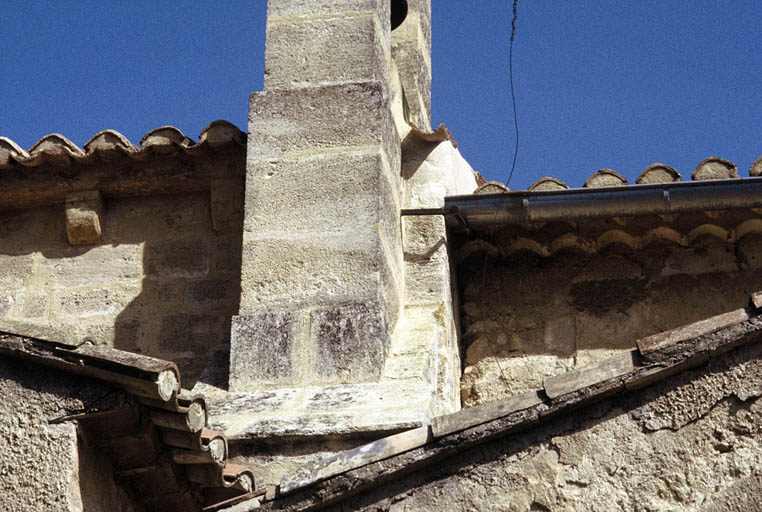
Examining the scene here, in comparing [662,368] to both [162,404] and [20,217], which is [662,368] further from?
[20,217]

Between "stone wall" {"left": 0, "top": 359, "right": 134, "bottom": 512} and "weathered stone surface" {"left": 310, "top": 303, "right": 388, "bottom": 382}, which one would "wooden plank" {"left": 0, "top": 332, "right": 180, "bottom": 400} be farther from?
"weathered stone surface" {"left": 310, "top": 303, "right": 388, "bottom": 382}

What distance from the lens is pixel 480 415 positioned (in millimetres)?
3822

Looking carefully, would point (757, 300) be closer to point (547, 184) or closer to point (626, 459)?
point (626, 459)

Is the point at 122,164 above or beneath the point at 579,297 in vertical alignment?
above

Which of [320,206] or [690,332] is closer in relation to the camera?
Result: [690,332]

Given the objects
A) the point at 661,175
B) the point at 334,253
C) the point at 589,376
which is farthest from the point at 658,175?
the point at 589,376

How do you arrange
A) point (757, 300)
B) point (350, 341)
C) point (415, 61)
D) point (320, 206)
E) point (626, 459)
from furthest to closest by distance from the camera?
point (415, 61) → point (320, 206) → point (350, 341) → point (757, 300) → point (626, 459)

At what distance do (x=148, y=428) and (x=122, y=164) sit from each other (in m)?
2.57

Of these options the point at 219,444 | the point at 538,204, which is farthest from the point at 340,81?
the point at 219,444

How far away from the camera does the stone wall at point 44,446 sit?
12.8ft

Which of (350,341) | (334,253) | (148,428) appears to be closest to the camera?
(148,428)

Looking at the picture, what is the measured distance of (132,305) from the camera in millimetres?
6227

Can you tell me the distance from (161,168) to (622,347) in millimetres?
2318

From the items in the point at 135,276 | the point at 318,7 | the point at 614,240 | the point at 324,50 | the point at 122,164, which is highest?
the point at 318,7
